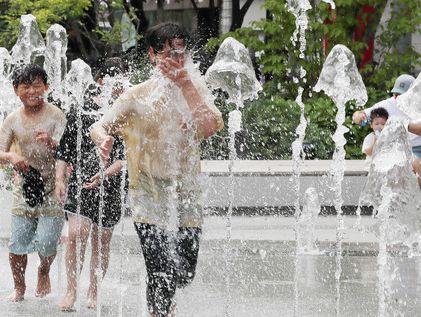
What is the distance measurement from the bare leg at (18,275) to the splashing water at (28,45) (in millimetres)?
11166

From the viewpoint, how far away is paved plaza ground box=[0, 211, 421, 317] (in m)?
7.38

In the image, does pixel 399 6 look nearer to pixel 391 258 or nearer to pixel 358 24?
pixel 358 24

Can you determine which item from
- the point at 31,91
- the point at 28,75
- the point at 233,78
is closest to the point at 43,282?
the point at 31,91

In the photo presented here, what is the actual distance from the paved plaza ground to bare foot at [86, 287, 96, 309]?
48mm

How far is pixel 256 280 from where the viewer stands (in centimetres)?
866

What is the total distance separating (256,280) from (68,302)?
1841mm

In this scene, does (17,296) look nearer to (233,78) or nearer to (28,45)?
(233,78)

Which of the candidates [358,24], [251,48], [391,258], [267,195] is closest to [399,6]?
[358,24]

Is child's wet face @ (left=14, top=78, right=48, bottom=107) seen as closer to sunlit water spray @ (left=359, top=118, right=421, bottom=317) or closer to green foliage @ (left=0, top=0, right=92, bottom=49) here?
sunlit water spray @ (left=359, top=118, right=421, bottom=317)

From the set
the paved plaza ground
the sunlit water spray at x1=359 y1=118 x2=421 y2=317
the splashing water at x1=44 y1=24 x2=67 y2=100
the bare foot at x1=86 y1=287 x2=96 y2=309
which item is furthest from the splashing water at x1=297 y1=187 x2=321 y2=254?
the splashing water at x1=44 y1=24 x2=67 y2=100

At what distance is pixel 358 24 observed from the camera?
1861 centimetres

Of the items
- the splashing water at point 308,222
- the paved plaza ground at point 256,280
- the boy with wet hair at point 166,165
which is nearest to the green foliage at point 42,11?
the splashing water at point 308,222

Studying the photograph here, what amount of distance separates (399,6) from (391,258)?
382 inches

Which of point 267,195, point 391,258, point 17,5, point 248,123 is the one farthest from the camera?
point 17,5
